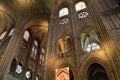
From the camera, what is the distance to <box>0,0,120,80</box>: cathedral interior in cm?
927

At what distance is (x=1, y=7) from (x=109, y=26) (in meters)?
15.0

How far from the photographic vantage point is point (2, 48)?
16812 mm

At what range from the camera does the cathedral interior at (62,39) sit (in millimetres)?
9267

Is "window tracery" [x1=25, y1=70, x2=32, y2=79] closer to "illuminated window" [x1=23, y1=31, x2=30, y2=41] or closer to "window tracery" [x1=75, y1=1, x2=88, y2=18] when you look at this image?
"illuminated window" [x1=23, y1=31, x2=30, y2=41]

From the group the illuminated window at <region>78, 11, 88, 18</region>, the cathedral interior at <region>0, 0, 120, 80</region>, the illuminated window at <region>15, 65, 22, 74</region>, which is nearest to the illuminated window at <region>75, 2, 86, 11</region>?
the cathedral interior at <region>0, 0, 120, 80</region>

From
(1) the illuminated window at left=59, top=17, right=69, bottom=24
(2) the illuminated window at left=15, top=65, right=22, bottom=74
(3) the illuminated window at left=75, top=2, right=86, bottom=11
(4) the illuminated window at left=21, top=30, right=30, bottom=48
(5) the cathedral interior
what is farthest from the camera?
(4) the illuminated window at left=21, top=30, right=30, bottom=48

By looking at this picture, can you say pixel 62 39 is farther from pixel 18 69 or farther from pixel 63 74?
pixel 18 69

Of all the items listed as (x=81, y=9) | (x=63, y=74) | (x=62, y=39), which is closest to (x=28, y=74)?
(x=62, y=39)

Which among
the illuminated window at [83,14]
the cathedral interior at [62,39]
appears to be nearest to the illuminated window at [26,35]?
the cathedral interior at [62,39]

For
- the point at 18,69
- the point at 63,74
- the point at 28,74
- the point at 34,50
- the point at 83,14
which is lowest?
the point at 63,74

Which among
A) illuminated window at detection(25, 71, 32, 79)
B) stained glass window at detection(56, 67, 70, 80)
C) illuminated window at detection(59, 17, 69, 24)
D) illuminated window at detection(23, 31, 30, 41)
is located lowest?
stained glass window at detection(56, 67, 70, 80)

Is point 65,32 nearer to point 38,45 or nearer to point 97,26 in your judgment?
point 97,26

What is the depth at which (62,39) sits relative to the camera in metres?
12.1

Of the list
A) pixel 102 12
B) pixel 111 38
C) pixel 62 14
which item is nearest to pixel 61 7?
pixel 62 14
